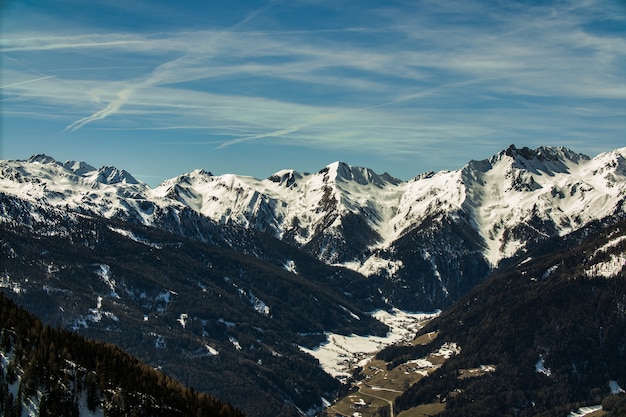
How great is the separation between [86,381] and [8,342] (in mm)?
20722

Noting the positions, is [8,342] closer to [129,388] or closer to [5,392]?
[5,392]

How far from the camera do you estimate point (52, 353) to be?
191250 millimetres

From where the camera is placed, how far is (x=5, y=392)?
174 metres

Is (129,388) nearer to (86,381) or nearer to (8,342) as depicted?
(86,381)

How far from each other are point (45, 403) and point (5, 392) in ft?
29.6

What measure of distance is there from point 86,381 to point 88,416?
34.1 feet

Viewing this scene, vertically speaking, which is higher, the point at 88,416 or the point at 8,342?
the point at 8,342

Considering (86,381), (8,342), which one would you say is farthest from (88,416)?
(8,342)

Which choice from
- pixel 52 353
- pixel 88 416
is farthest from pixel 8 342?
pixel 88 416

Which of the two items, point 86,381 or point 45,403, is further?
point 86,381

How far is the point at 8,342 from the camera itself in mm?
189875

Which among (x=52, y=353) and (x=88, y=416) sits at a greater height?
(x=52, y=353)

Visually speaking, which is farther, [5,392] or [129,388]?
[129,388]

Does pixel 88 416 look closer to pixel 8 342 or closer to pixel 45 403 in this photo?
pixel 45 403
